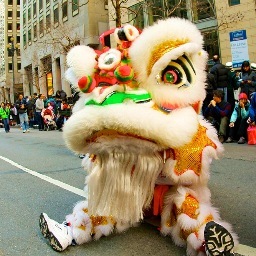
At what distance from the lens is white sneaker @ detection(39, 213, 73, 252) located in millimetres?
2439

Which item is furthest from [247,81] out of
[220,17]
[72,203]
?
[220,17]

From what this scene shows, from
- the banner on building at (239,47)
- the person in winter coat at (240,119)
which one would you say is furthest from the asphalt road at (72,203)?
the banner on building at (239,47)

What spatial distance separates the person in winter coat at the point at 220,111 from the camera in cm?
788

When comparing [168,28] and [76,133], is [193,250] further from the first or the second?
[168,28]

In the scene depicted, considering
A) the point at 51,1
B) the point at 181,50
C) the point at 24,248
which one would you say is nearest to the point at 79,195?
the point at 24,248

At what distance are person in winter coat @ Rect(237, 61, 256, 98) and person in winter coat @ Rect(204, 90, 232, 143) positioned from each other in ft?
1.79

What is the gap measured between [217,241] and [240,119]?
20.3 ft

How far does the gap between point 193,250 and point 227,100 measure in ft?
22.4

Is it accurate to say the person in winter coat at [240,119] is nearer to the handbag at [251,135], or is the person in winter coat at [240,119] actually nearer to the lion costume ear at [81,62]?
the handbag at [251,135]

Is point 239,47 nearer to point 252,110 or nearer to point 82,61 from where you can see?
point 252,110

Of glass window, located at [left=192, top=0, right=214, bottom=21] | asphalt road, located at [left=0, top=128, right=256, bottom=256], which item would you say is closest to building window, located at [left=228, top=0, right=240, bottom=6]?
glass window, located at [left=192, top=0, right=214, bottom=21]

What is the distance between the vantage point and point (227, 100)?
8492mm

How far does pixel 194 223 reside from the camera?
218 centimetres

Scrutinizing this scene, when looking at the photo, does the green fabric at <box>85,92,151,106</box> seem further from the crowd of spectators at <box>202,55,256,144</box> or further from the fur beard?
the crowd of spectators at <box>202,55,256,144</box>
